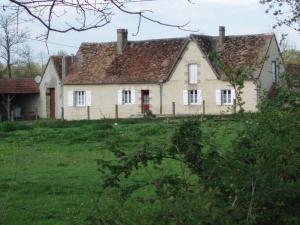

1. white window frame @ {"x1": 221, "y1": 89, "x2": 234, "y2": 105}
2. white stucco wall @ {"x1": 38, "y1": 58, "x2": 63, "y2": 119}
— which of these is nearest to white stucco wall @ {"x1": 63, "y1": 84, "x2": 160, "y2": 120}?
white stucco wall @ {"x1": 38, "y1": 58, "x2": 63, "y2": 119}

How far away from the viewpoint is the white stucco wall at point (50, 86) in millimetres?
54781

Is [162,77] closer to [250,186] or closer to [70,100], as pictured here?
[70,100]

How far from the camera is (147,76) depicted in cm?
4981

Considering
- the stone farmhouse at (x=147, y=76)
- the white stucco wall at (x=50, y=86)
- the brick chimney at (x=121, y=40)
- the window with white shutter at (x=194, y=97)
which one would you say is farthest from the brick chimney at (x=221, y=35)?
the white stucco wall at (x=50, y=86)


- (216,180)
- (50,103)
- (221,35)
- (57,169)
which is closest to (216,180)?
(216,180)

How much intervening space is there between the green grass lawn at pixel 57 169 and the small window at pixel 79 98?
23.2 m

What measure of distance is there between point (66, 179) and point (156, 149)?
1003 centimetres

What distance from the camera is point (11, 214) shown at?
998cm

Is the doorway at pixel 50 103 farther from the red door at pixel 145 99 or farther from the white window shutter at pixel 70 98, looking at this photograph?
the red door at pixel 145 99

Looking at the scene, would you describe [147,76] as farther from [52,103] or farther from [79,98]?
[52,103]

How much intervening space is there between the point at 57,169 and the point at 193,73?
33346 millimetres

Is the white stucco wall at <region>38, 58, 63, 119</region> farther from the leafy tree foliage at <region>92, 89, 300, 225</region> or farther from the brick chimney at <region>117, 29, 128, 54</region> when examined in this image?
the leafy tree foliage at <region>92, 89, 300, 225</region>

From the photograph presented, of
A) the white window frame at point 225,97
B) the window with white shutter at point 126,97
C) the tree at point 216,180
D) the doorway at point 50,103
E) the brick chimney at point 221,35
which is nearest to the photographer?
the tree at point 216,180

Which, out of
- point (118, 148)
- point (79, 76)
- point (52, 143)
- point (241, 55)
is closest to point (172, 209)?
point (118, 148)
